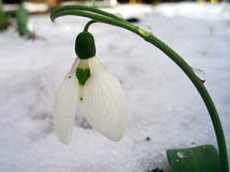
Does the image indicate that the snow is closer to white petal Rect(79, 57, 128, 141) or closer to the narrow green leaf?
the narrow green leaf

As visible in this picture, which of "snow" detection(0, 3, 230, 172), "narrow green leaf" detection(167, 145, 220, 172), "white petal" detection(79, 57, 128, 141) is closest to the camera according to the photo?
"white petal" detection(79, 57, 128, 141)

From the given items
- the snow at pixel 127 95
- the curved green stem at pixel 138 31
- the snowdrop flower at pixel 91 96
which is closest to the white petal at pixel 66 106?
the snowdrop flower at pixel 91 96

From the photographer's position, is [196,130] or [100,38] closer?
[196,130]

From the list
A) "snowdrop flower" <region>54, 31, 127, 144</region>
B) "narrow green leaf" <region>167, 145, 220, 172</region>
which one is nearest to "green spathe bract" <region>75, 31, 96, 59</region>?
"snowdrop flower" <region>54, 31, 127, 144</region>

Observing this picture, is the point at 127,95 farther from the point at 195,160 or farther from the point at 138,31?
the point at 138,31

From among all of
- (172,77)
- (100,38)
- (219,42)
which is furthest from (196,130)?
(100,38)

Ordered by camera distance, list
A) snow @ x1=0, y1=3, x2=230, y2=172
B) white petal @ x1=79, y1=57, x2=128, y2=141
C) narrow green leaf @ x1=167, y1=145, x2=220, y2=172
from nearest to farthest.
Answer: white petal @ x1=79, y1=57, x2=128, y2=141 → narrow green leaf @ x1=167, y1=145, x2=220, y2=172 → snow @ x1=0, y1=3, x2=230, y2=172

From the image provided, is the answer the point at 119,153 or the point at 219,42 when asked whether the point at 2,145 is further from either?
the point at 219,42

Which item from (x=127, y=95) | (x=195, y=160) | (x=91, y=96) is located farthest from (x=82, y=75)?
(x=127, y=95)
